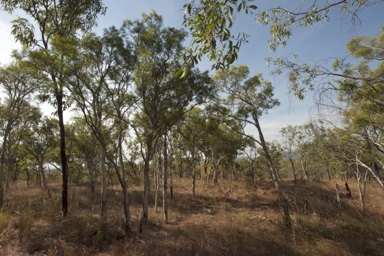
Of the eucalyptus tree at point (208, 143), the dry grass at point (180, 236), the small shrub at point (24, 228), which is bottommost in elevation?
the dry grass at point (180, 236)

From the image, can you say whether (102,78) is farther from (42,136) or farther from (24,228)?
(42,136)

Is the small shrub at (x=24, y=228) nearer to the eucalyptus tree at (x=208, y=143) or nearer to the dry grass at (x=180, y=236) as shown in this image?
the dry grass at (x=180, y=236)

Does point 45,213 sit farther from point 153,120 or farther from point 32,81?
point 32,81

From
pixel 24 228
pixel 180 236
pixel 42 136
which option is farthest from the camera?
pixel 42 136

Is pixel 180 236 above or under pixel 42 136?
under

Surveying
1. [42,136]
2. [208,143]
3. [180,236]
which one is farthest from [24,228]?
[208,143]

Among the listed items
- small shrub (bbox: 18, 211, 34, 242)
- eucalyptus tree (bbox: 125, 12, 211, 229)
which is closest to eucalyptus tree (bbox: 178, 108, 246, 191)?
eucalyptus tree (bbox: 125, 12, 211, 229)

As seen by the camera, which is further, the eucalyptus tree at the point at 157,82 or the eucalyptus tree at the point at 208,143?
the eucalyptus tree at the point at 208,143

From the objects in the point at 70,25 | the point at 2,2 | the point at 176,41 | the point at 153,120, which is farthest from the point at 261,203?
the point at 2,2

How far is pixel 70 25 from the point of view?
10.2m

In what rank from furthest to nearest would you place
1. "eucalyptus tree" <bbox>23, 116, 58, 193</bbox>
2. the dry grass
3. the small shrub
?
"eucalyptus tree" <bbox>23, 116, 58, 193</bbox> < the dry grass < the small shrub

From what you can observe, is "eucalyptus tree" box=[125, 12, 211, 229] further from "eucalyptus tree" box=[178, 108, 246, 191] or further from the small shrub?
"eucalyptus tree" box=[178, 108, 246, 191]

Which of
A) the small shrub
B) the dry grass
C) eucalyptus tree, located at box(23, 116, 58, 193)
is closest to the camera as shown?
the small shrub

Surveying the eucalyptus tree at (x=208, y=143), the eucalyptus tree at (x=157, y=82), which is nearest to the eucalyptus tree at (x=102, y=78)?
the eucalyptus tree at (x=157, y=82)
